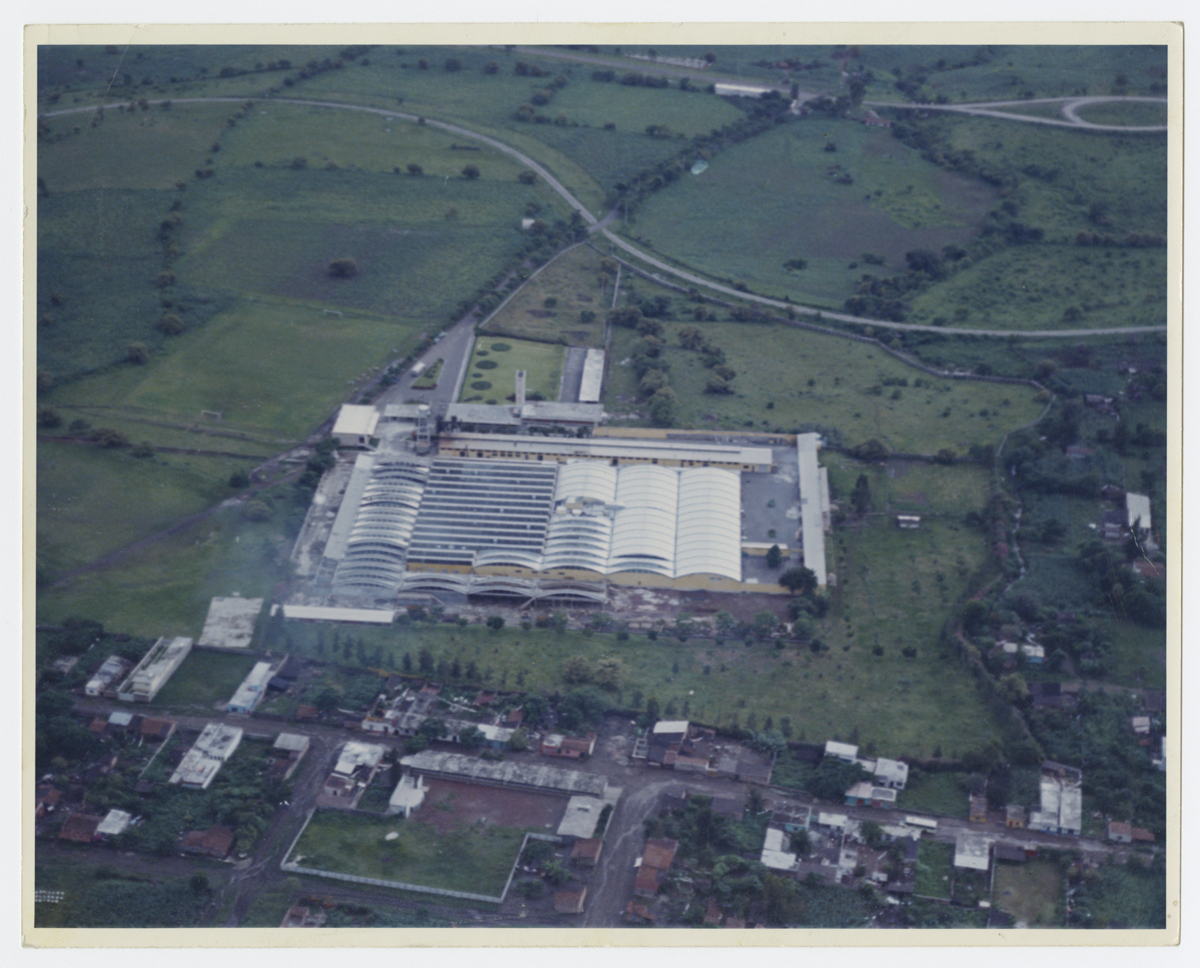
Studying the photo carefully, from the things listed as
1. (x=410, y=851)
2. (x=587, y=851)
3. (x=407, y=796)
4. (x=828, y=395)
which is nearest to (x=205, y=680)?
(x=407, y=796)

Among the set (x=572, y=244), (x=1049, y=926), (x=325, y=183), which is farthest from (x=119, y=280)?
(x=1049, y=926)

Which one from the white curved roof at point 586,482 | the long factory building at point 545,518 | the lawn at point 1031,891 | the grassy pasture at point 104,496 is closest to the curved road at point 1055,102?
the long factory building at point 545,518

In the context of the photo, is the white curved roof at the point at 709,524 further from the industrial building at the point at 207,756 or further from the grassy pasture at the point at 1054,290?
the grassy pasture at the point at 1054,290

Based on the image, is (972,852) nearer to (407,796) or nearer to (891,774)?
(891,774)

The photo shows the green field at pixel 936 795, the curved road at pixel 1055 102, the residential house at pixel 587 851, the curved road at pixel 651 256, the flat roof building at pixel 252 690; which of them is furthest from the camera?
the curved road at pixel 1055 102

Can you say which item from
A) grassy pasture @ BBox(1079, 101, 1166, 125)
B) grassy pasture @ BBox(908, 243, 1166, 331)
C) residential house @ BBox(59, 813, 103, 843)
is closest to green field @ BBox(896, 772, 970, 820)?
residential house @ BBox(59, 813, 103, 843)

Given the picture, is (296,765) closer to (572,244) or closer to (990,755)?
(990,755)

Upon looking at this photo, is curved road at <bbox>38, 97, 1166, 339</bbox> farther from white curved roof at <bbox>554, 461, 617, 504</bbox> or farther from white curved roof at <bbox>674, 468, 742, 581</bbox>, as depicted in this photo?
white curved roof at <bbox>554, 461, 617, 504</bbox>
